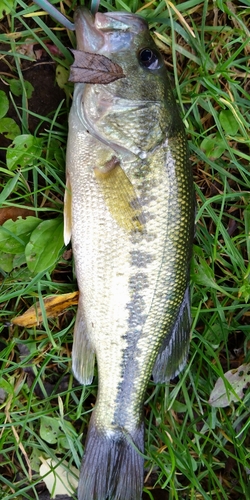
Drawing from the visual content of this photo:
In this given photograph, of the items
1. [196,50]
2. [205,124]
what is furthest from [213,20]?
[205,124]

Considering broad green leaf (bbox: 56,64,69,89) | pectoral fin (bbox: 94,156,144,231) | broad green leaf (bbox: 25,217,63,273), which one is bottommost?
broad green leaf (bbox: 25,217,63,273)

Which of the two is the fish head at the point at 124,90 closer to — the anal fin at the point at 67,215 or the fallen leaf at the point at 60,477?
the anal fin at the point at 67,215

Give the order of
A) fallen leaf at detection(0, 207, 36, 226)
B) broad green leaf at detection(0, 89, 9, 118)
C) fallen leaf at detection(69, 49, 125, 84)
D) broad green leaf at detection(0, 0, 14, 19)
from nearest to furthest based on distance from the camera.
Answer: fallen leaf at detection(69, 49, 125, 84)
broad green leaf at detection(0, 0, 14, 19)
broad green leaf at detection(0, 89, 9, 118)
fallen leaf at detection(0, 207, 36, 226)

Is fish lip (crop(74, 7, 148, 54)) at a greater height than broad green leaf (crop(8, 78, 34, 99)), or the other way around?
fish lip (crop(74, 7, 148, 54))

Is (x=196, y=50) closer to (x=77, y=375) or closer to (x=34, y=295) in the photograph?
(x=34, y=295)

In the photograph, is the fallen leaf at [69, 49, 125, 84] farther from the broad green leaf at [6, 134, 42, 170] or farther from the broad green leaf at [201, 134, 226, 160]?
the broad green leaf at [201, 134, 226, 160]

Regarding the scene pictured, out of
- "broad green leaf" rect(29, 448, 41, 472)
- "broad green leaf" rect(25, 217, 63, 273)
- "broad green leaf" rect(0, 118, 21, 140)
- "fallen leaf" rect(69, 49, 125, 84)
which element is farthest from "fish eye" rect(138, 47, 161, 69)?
"broad green leaf" rect(29, 448, 41, 472)
